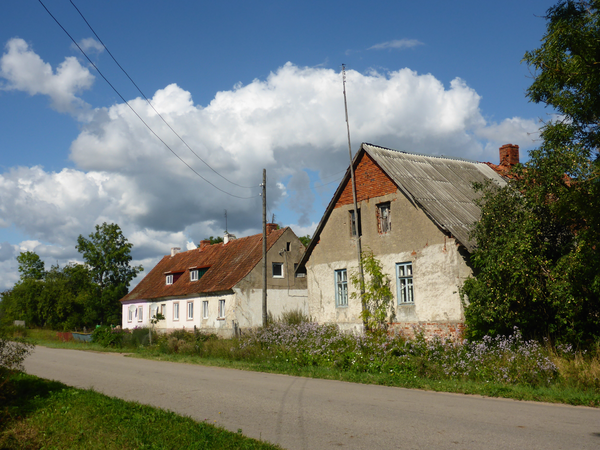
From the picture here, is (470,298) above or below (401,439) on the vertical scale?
above

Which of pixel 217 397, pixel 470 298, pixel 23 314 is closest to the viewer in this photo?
pixel 217 397

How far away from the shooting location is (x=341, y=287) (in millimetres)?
22062

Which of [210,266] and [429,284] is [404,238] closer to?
[429,284]

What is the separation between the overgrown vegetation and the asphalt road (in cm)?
4915

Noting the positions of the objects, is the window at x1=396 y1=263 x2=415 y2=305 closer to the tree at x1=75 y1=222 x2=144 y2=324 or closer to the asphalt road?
the asphalt road

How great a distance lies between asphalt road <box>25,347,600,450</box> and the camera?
703 cm

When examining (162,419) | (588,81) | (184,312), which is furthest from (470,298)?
(184,312)

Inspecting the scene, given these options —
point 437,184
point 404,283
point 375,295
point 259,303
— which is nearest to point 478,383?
point 404,283

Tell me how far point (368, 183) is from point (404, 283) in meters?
4.56

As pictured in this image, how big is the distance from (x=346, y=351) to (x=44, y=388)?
9246 mm

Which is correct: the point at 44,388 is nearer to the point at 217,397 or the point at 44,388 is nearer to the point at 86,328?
the point at 217,397

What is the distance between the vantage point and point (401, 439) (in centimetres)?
708

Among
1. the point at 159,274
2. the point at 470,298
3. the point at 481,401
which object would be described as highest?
the point at 159,274

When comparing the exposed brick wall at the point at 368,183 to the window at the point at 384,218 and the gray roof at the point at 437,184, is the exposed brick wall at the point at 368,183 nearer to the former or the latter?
the gray roof at the point at 437,184
